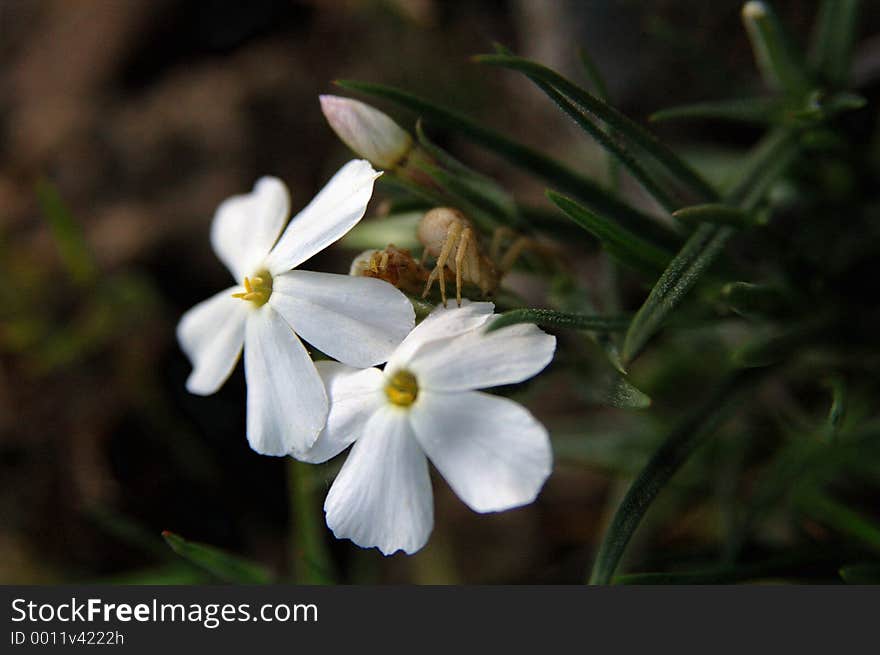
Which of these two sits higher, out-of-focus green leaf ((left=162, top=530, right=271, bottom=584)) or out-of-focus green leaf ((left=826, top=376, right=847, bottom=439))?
out-of-focus green leaf ((left=162, top=530, right=271, bottom=584))

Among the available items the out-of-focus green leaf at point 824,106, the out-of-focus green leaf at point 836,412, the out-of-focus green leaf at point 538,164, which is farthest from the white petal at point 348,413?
the out-of-focus green leaf at point 824,106

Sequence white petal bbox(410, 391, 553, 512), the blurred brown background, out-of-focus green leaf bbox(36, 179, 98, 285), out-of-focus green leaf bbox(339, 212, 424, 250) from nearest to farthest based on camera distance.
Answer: white petal bbox(410, 391, 553, 512) → out-of-focus green leaf bbox(339, 212, 424, 250) → out-of-focus green leaf bbox(36, 179, 98, 285) → the blurred brown background

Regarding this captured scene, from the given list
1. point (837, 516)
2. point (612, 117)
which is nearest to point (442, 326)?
point (612, 117)

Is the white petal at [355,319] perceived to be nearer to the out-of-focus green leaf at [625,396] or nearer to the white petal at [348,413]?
the white petal at [348,413]

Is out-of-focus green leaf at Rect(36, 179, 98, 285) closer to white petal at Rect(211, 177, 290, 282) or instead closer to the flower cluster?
white petal at Rect(211, 177, 290, 282)

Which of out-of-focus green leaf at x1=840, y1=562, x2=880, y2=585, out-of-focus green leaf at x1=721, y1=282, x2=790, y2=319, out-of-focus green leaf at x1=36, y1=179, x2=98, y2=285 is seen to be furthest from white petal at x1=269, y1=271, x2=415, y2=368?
out-of-focus green leaf at x1=36, y1=179, x2=98, y2=285

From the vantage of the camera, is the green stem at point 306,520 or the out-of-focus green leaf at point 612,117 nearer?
the out-of-focus green leaf at point 612,117

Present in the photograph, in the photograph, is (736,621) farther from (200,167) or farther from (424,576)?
(200,167)

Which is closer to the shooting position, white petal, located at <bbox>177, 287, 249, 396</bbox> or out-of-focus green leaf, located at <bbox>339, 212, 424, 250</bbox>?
white petal, located at <bbox>177, 287, 249, 396</bbox>
